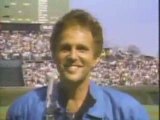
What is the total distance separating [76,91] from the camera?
1.93 metres

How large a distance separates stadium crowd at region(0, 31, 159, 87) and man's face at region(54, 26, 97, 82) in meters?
0.09

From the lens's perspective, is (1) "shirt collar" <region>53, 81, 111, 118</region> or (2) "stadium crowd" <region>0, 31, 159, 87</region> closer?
(1) "shirt collar" <region>53, 81, 111, 118</region>

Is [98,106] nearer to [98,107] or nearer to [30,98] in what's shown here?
[98,107]

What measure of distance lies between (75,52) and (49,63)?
20 cm

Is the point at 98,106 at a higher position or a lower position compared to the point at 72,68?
lower

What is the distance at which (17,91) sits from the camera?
198 centimetres

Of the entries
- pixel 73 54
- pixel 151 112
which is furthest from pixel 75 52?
pixel 151 112

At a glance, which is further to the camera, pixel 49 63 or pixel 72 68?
Answer: pixel 49 63

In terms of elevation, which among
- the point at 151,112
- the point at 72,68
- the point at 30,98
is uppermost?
the point at 72,68

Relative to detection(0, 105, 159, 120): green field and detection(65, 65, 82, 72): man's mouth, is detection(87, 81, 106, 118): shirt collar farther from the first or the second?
detection(0, 105, 159, 120): green field

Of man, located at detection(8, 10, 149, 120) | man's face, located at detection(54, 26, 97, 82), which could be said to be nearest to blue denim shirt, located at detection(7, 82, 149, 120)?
man, located at detection(8, 10, 149, 120)

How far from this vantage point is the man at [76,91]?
185cm

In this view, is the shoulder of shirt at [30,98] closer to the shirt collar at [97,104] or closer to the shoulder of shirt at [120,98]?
the shirt collar at [97,104]

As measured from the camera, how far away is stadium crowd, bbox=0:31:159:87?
1977mm
